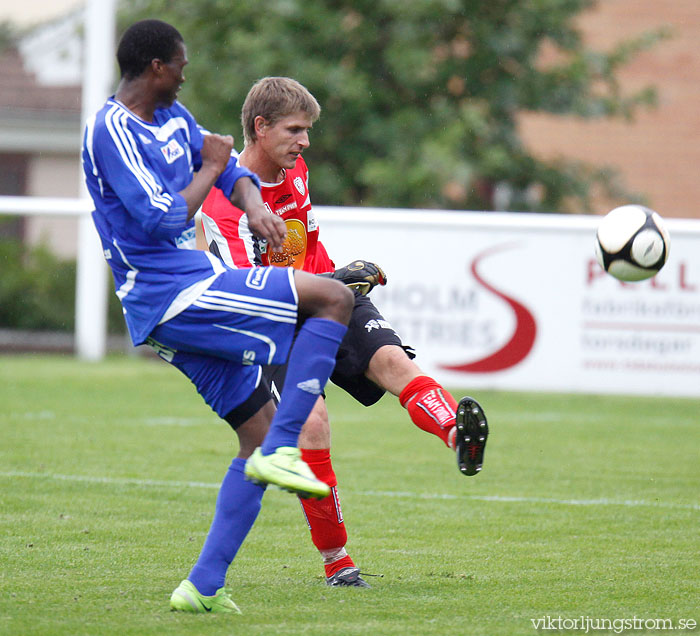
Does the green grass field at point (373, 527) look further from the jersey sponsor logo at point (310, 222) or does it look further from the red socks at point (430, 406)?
the jersey sponsor logo at point (310, 222)

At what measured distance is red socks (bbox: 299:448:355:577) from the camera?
4926 millimetres

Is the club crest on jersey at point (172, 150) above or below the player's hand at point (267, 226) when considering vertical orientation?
above

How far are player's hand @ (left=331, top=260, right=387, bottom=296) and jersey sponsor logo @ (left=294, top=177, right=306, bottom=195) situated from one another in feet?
1.47

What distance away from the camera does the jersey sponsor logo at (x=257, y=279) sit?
4047 mm

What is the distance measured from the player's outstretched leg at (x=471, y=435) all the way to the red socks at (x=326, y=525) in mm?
734

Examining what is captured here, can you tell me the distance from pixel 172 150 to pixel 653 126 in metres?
23.1

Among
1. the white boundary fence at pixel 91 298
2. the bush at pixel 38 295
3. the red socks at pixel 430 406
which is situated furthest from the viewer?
the bush at pixel 38 295

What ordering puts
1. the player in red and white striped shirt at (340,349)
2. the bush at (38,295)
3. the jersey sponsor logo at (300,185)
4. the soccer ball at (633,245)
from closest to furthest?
the player in red and white striped shirt at (340,349) < the jersey sponsor logo at (300,185) < the soccer ball at (633,245) < the bush at (38,295)

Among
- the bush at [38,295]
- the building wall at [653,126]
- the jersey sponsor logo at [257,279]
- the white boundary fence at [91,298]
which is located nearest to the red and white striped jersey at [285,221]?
the jersey sponsor logo at [257,279]

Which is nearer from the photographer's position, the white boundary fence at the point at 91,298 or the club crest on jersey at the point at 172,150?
the club crest on jersey at the point at 172,150

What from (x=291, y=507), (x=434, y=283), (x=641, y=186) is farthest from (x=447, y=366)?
(x=641, y=186)

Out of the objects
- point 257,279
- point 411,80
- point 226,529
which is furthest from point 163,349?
point 411,80

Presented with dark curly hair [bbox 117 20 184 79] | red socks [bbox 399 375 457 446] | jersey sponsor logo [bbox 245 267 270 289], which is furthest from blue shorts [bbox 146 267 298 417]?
red socks [bbox 399 375 457 446]

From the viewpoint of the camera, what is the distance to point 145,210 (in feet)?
12.7
